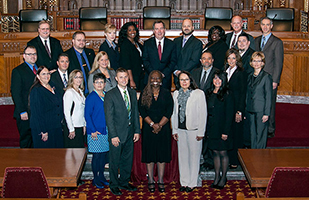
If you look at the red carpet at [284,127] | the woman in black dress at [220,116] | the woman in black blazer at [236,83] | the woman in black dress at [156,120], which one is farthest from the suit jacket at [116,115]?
the red carpet at [284,127]

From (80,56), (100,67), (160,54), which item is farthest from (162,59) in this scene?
(80,56)

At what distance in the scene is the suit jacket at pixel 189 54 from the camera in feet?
18.8

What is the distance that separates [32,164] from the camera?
3.93m

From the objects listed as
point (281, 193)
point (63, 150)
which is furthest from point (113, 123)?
point (281, 193)

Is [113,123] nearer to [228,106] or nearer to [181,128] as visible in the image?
[181,128]

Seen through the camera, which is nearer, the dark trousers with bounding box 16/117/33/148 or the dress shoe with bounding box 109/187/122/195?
the dress shoe with bounding box 109/187/122/195

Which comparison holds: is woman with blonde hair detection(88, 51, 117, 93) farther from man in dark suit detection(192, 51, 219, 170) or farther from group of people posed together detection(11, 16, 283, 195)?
man in dark suit detection(192, 51, 219, 170)

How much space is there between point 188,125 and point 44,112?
5.47 feet

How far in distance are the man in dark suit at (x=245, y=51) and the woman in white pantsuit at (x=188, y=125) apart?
945 mm

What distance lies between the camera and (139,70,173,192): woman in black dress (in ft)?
15.8

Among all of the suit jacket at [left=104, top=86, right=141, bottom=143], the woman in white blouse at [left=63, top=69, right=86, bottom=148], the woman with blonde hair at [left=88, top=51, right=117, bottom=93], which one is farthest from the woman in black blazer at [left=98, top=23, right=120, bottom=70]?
A: the suit jacket at [left=104, top=86, right=141, bottom=143]

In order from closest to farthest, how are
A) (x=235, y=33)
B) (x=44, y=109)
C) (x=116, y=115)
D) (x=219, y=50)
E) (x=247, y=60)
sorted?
(x=116, y=115), (x=44, y=109), (x=247, y=60), (x=219, y=50), (x=235, y=33)

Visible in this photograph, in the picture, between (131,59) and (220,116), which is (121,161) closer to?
(220,116)

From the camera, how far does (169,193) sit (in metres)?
4.98
